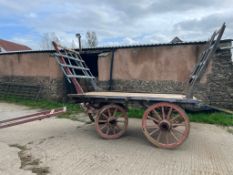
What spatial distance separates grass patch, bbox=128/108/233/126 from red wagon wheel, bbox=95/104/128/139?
2811 mm

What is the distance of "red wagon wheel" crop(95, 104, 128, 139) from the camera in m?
5.64

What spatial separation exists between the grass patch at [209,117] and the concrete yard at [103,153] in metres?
0.96

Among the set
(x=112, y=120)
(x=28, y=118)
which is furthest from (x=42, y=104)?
(x=112, y=120)

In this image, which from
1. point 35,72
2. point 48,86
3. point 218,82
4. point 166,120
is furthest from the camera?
point 35,72

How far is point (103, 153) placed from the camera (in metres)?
4.75

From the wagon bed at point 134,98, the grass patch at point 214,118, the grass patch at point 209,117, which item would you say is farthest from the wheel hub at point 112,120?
the grass patch at point 214,118

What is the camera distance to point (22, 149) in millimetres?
4957

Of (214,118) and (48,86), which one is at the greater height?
(48,86)

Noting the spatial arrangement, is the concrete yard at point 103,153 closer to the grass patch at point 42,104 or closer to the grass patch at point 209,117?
the grass patch at point 209,117

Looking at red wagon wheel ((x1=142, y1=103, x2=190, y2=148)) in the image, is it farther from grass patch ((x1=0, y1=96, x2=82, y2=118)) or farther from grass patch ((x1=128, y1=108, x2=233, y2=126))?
grass patch ((x1=0, y1=96, x2=82, y2=118))

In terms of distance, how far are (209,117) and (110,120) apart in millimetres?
4004

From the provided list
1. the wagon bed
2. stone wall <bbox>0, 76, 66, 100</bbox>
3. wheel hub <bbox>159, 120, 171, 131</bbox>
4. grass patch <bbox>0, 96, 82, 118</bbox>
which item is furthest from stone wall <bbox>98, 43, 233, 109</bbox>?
stone wall <bbox>0, 76, 66, 100</bbox>

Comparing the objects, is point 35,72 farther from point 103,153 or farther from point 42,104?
point 103,153

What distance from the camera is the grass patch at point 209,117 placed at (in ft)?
25.1
